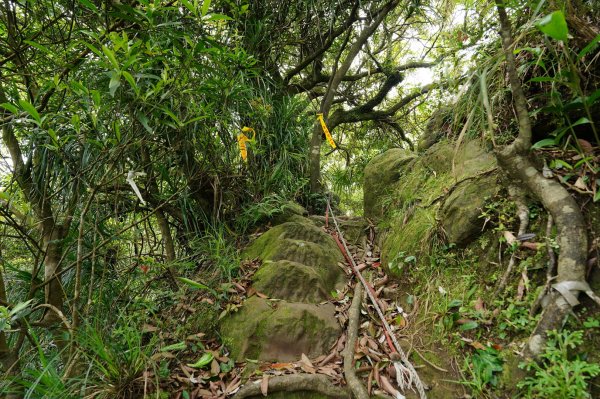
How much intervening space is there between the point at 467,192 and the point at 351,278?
1.19 meters

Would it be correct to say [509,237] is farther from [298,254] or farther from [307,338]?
[298,254]

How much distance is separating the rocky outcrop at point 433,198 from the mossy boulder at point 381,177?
11 millimetres

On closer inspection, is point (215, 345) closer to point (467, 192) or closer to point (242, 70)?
point (467, 192)

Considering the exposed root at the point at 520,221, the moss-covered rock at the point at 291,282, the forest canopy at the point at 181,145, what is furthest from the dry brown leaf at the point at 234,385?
the exposed root at the point at 520,221

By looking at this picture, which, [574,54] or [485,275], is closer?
[574,54]

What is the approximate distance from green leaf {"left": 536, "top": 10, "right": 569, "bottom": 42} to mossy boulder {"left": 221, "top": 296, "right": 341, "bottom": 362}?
2.00 m

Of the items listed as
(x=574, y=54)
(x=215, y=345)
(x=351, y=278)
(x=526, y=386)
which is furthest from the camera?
(x=351, y=278)

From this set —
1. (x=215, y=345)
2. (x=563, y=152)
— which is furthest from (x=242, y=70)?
(x=563, y=152)

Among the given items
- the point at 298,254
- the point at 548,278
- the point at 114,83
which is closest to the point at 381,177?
the point at 298,254

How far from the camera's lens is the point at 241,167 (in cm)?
337

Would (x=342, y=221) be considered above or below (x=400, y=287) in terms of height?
above

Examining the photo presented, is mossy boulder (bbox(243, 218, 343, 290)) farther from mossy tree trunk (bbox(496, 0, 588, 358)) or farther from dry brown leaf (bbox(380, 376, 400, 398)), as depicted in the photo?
mossy tree trunk (bbox(496, 0, 588, 358))

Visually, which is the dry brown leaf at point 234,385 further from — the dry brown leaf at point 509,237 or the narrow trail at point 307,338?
the dry brown leaf at point 509,237

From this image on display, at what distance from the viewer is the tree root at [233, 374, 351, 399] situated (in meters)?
1.86
